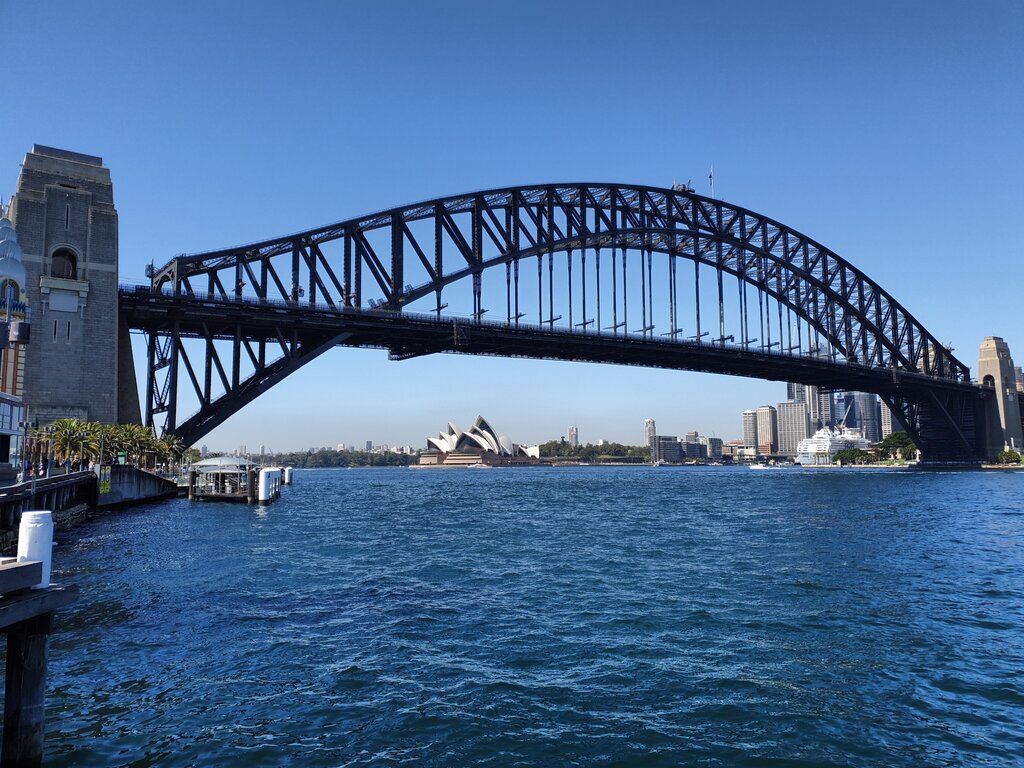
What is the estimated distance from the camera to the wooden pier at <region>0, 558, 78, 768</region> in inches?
345

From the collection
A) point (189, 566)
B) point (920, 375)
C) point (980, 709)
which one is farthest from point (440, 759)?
point (920, 375)

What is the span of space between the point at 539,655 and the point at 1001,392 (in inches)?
5721

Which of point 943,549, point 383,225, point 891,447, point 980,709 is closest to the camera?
point 980,709

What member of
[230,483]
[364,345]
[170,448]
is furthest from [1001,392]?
[170,448]

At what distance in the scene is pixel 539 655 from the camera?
14281mm

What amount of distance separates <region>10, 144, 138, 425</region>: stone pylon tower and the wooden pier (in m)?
49.5

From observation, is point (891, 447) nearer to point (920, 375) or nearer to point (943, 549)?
point (920, 375)

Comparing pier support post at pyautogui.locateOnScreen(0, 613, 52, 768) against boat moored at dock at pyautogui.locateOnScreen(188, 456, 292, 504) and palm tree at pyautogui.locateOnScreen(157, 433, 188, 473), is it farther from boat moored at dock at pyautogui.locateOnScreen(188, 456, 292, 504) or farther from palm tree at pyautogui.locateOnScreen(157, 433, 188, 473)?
palm tree at pyautogui.locateOnScreen(157, 433, 188, 473)

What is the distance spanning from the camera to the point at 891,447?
7495 inches

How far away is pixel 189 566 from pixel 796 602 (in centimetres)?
1941

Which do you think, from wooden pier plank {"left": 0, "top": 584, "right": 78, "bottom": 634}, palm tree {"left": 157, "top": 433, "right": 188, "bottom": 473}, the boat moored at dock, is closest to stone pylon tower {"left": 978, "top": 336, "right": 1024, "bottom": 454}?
the boat moored at dock

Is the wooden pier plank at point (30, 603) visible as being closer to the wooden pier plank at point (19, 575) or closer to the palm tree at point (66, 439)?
the wooden pier plank at point (19, 575)

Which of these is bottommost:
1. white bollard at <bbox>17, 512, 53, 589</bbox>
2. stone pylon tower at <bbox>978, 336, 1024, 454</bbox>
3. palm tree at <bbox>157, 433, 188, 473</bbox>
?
white bollard at <bbox>17, 512, 53, 589</bbox>

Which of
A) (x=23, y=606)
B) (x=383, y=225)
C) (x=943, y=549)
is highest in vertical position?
(x=383, y=225)
